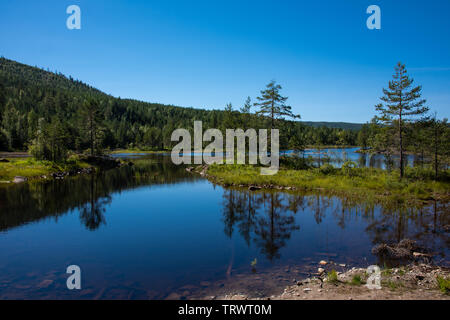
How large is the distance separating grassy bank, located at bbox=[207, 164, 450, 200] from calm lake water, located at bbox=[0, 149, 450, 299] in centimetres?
286

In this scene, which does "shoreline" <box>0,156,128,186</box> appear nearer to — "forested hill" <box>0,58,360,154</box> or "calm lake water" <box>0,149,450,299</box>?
"forested hill" <box>0,58,360,154</box>

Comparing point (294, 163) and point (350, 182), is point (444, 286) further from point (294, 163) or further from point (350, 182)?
point (294, 163)

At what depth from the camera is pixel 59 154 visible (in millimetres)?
48719

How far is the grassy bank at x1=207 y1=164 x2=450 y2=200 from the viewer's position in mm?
26203

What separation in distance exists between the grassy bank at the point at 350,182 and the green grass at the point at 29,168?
27212mm

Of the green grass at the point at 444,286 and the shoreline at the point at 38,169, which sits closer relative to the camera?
the green grass at the point at 444,286

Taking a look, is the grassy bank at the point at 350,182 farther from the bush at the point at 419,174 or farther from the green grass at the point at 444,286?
the green grass at the point at 444,286

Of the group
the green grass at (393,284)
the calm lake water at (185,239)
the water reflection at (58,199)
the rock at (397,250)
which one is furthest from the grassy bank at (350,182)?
the green grass at (393,284)

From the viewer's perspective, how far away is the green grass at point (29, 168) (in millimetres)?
37287

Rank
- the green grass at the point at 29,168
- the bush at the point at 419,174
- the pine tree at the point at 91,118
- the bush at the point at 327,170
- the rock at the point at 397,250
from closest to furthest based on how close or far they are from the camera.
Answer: the rock at the point at 397,250 < the bush at the point at 419,174 < the bush at the point at 327,170 < the green grass at the point at 29,168 < the pine tree at the point at 91,118

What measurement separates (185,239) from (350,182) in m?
21.5
